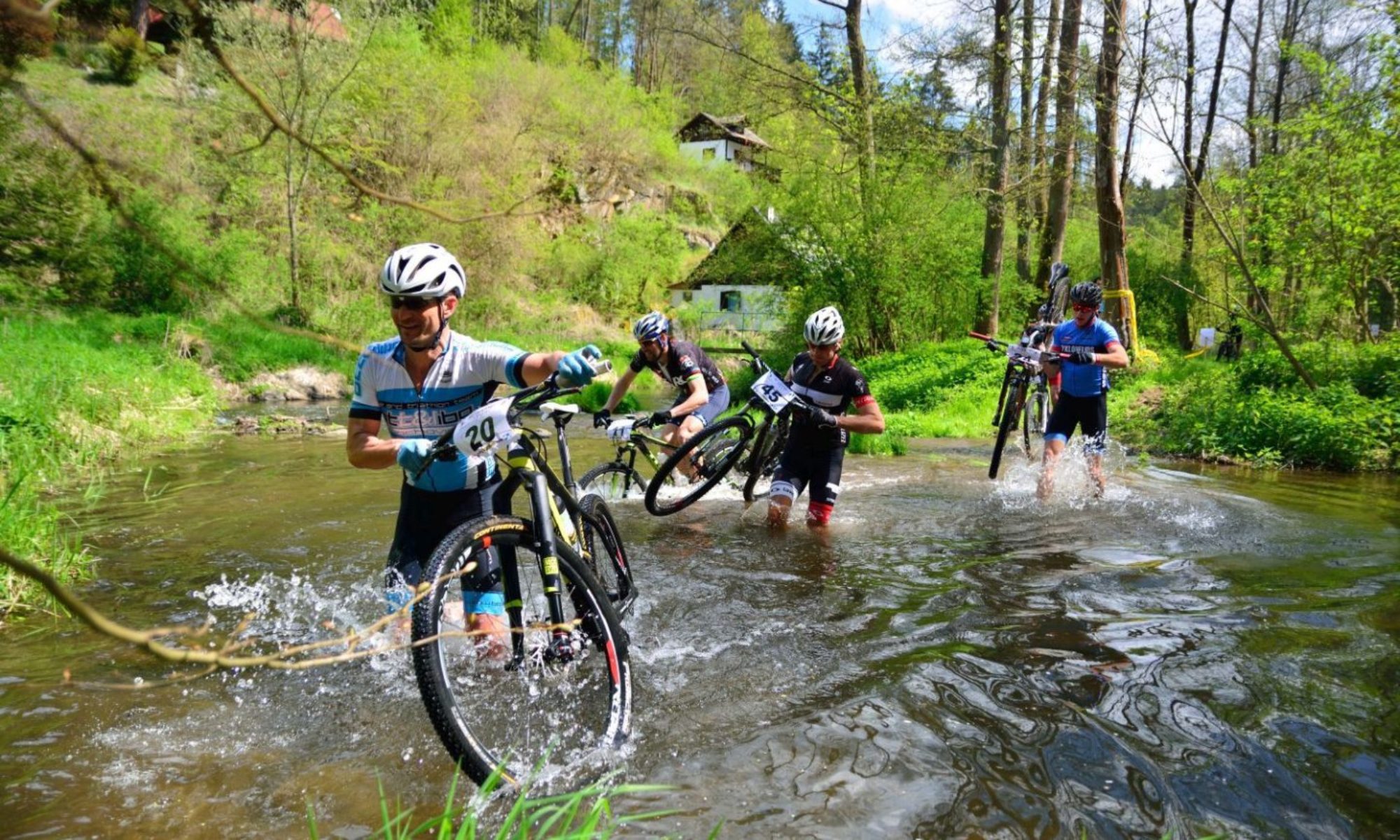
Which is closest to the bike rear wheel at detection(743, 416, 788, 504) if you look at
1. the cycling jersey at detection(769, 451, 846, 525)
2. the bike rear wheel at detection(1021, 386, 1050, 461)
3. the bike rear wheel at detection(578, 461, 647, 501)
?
the cycling jersey at detection(769, 451, 846, 525)

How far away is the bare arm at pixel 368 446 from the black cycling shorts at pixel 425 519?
0.22 metres

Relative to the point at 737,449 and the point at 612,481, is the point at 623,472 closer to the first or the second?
the point at 612,481

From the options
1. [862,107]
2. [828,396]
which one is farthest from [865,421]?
[862,107]

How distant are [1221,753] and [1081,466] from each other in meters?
6.33

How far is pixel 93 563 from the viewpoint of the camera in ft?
20.3

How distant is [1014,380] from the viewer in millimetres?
10516

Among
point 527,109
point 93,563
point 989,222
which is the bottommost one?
point 93,563

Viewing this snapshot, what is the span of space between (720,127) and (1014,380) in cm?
6537

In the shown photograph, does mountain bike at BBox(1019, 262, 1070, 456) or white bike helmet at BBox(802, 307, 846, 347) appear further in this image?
mountain bike at BBox(1019, 262, 1070, 456)

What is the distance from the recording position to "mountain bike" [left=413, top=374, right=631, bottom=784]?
3430mm

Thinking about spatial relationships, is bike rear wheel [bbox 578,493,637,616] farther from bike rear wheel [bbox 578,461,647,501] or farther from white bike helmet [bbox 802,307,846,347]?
white bike helmet [bbox 802,307,846,347]

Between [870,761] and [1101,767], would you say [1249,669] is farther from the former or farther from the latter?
[870,761]

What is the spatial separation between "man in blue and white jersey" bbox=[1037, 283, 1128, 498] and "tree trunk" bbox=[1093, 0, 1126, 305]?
21.1 feet

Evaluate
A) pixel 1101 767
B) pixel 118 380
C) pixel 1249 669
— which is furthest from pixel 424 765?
pixel 118 380
